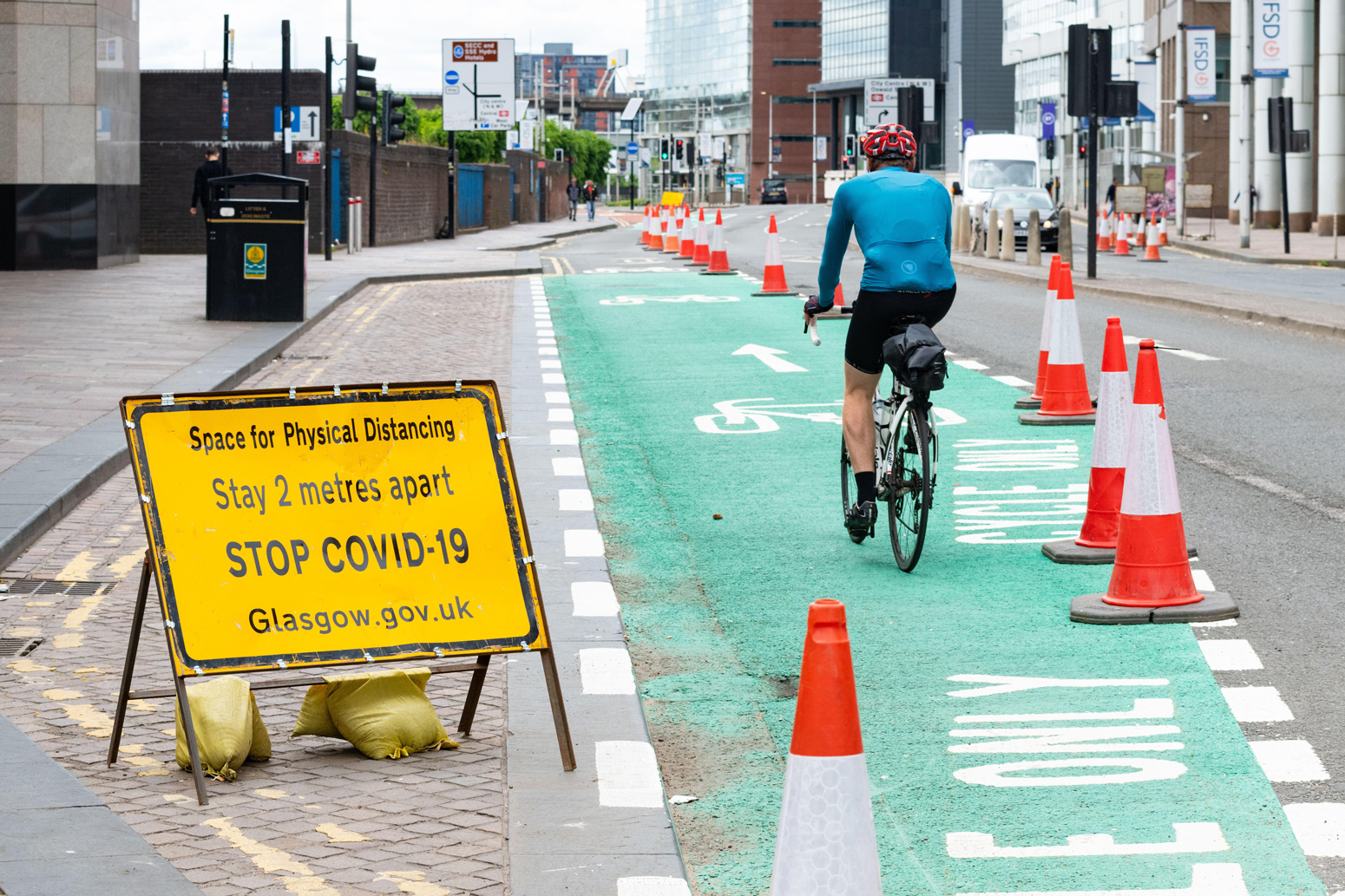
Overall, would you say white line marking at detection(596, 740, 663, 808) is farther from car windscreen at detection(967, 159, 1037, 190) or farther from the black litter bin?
car windscreen at detection(967, 159, 1037, 190)

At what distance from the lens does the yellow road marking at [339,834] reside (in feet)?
14.0

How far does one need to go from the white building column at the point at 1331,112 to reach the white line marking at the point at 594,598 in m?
45.8

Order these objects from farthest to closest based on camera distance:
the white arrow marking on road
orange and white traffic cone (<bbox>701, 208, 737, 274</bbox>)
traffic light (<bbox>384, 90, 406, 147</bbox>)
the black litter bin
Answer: traffic light (<bbox>384, 90, 406, 147</bbox>), orange and white traffic cone (<bbox>701, 208, 737, 274</bbox>), the black litter bin, the white arrow marking on road

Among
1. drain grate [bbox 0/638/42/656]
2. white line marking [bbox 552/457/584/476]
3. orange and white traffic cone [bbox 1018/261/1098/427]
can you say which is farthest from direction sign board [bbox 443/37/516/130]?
drain grate [bbox 0/638/42/656]

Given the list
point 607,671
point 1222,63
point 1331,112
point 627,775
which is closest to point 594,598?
point 607,671

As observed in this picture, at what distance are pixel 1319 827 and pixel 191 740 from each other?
110 inches

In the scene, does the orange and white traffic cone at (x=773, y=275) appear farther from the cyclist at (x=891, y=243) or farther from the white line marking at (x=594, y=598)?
the white line marking at (x=594, y=598)

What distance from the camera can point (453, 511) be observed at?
506 cm

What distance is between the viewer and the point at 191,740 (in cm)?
457

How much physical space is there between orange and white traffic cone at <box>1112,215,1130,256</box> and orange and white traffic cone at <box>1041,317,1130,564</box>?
115ft

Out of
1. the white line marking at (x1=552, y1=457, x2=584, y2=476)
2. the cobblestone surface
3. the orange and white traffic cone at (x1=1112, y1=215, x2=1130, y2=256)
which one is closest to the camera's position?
the cobblestone surface

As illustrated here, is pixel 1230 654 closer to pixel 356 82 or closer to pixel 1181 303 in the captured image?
pixel 1181 303

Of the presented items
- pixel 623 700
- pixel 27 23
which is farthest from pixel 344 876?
pixel 27 23

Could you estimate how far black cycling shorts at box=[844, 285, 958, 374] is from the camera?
7.30 meters
